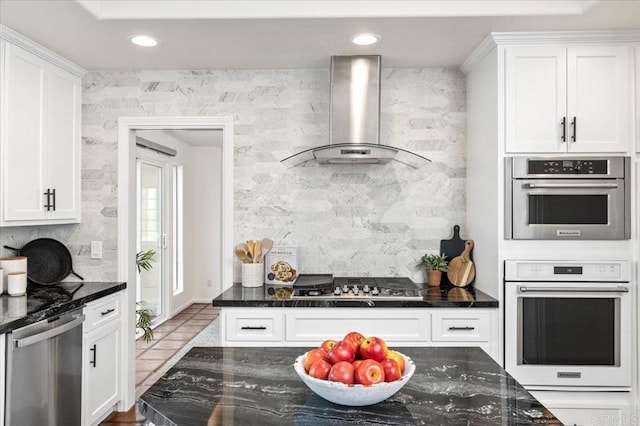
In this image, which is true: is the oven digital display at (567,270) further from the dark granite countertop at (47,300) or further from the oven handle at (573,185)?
the dark granite countertop at (47,300)

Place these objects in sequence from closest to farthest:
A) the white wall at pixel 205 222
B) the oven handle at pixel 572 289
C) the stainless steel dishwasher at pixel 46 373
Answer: the stainless steel dishwasher at pixel 46 373 < the oven handle at pixel 572 289 < the white wall at pixel 205 222

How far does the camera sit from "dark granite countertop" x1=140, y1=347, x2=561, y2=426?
1.27 metres

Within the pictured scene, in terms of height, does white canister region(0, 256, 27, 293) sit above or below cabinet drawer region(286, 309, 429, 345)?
above

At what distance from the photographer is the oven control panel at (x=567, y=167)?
273 centimetres

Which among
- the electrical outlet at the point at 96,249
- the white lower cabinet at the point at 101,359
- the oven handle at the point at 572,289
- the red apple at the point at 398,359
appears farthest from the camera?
the electrical outlet at the point at 96,249

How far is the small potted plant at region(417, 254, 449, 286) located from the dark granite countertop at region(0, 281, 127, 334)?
211cm

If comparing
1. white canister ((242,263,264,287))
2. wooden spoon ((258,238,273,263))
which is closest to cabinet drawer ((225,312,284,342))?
white canister ((242,263,264,287))

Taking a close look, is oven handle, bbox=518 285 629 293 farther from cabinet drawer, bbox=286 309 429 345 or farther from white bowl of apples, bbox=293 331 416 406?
white bowl of apples, bbox=293 331 416 406

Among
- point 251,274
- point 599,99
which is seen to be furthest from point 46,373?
point 599,99

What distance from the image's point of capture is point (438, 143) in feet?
11.3

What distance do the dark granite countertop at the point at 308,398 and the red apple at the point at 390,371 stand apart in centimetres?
9

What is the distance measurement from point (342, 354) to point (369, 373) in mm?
101

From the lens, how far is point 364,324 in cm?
283

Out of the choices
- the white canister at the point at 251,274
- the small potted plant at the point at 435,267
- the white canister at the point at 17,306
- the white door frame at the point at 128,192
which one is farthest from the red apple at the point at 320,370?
the white door frame at the point at 128,192
